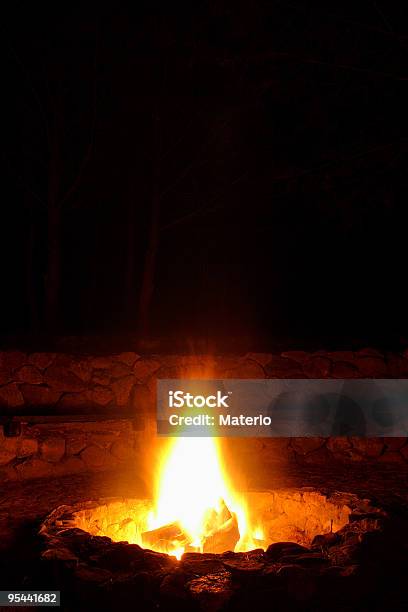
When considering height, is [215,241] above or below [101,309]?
above

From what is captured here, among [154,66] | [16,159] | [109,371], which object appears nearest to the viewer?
[109,371]

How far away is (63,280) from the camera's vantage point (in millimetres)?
11828

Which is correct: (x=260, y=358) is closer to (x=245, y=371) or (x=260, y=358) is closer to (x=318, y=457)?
(x=245, y=371)

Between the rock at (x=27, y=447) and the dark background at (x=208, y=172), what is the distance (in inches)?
61.7

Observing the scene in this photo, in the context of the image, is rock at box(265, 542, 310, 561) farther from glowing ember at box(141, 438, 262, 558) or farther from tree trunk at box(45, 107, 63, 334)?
tree trunk at box(45, 107, 63, 334)

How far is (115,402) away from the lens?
24.6 ft

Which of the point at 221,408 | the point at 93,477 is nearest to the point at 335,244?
the point at 221,408

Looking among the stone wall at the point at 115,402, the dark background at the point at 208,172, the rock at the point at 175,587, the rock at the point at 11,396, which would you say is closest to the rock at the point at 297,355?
the stone wall at the point at 115,402

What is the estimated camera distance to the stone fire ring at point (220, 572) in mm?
3623

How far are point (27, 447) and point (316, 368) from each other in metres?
3.32

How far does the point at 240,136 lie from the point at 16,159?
3330 millimetres

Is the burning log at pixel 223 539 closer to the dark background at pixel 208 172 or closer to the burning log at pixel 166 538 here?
the burning log at pixel 166 538

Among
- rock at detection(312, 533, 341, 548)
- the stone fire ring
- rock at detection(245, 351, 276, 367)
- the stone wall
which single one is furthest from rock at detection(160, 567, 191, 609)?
rock at detection(245, 351, 276, 367)

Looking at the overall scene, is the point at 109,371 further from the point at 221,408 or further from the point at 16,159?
the point at 16,159
